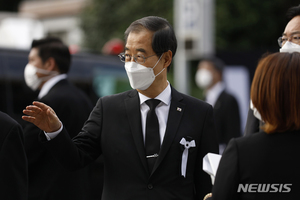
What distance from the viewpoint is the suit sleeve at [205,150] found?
2.74 m

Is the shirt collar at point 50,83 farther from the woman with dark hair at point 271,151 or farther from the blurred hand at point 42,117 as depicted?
the woman with dark hair at point 271,151

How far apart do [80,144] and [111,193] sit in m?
0.32

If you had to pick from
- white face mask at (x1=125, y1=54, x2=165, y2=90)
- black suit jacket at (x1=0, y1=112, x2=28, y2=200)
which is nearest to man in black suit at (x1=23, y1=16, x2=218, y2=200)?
white face mask at (x1=125, y1=54, x2=165, y2=90)

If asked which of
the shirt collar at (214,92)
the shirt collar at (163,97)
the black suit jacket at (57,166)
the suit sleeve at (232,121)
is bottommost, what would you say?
the suit sleeve at (232,121)

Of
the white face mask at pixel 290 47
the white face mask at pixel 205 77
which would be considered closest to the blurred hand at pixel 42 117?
the white face mask at pixel 290 47

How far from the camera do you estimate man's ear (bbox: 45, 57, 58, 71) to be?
4.31m

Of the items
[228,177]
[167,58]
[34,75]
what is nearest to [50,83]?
[34,75]

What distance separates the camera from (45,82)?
437 centimetres

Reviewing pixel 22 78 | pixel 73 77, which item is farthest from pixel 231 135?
pixel 22 78

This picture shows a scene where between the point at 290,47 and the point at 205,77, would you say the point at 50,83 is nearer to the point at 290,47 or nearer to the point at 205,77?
the point at 290,47

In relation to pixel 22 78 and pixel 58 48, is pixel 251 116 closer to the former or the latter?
pixel 58 48

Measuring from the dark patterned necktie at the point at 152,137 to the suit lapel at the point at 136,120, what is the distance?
0.04 metres

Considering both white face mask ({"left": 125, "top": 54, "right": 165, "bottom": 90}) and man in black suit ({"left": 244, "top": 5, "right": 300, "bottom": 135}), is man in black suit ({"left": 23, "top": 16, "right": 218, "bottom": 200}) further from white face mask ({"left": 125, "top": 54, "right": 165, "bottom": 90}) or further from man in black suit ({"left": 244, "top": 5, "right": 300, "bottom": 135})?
man in black suit ({"left": 244, "top": 5, "right": 300, "bottom": 135})

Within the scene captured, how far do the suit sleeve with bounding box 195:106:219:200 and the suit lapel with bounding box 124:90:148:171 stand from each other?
0.35 metres
